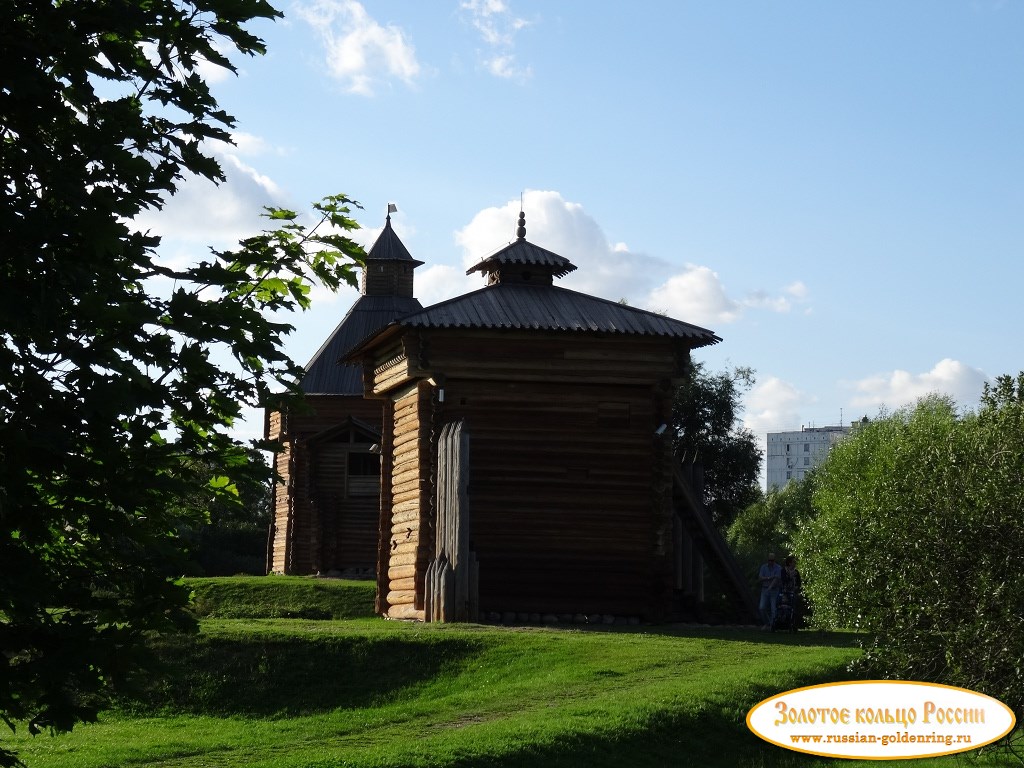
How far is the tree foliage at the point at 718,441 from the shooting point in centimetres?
5397

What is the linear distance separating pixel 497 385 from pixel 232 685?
338 inches

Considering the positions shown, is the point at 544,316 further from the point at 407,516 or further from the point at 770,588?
the point at 770,588

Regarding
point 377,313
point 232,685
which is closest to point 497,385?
point 232,685

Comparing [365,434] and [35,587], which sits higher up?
[365,434]

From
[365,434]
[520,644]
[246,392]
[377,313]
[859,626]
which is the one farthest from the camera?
[377,313]

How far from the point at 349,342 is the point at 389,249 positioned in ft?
13.2

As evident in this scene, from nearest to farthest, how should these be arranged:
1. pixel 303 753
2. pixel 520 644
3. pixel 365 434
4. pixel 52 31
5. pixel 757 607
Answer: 1. pixel 52 31
2. pixel 303 753
3. pixel 520 644
4. pixel 757 607
5. pixel 365 434

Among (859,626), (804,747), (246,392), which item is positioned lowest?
(804,747)

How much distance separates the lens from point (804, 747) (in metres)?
13.6

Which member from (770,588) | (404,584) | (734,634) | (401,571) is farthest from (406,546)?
(770,588)

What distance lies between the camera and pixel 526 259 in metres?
26.7

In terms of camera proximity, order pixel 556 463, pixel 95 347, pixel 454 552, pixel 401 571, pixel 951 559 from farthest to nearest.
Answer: pixel 401 571, pixel 556 463, pixel 454 552, pixel 951 559, pixel 95 347

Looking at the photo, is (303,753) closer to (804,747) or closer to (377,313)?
(804,747)

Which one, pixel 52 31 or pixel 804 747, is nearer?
Result: pixel 52 31
